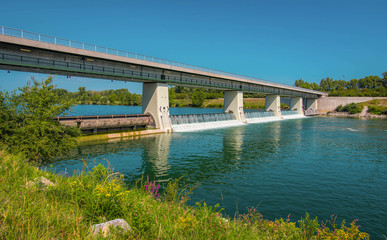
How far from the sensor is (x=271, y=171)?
19.4 meters

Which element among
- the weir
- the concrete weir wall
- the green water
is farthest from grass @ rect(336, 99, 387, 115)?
the green water

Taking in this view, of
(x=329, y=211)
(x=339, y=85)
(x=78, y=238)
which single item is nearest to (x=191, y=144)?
(x=329, y=211)

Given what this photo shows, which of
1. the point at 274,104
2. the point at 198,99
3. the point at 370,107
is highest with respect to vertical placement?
the point at 198,99

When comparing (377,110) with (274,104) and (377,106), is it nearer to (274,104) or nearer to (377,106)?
(377,106)

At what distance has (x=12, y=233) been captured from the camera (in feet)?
14.9

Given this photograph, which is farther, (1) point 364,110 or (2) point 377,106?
(1) point 364,110

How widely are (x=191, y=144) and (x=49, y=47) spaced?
67.4 feet

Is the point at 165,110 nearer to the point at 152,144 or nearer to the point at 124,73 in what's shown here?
the point at 124,73

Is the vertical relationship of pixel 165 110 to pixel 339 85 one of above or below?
below

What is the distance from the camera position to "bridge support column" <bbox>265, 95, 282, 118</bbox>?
260 feet

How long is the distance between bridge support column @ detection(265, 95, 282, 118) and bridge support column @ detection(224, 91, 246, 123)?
22.9m

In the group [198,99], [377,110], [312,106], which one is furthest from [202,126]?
[198,99]

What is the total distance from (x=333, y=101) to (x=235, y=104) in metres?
70.6

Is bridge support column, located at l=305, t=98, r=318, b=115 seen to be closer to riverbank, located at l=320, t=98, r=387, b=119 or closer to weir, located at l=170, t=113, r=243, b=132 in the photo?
riverbank, located at l=320, t=98, r=387, b=119
